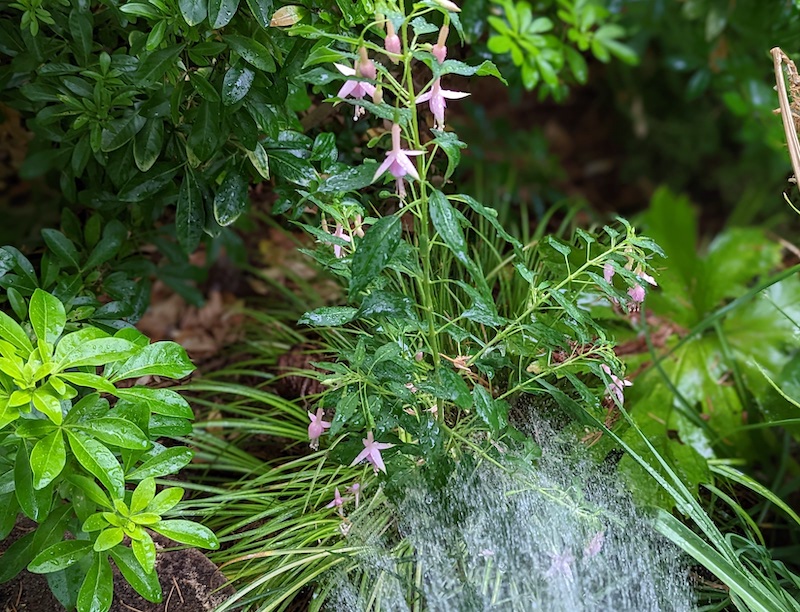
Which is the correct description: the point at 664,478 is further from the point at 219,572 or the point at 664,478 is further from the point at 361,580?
the point at 219,572

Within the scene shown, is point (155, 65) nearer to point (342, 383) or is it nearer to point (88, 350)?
point (88, 350)

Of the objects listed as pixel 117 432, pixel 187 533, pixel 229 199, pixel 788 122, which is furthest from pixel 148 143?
pixel 788 122

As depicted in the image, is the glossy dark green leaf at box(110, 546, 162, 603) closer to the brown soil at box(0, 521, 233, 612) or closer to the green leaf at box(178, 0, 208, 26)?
the brown soil at box(0, 521, 233, 612)

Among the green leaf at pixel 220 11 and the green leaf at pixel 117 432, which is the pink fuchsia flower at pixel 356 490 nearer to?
the green leaf at pixel 117 432

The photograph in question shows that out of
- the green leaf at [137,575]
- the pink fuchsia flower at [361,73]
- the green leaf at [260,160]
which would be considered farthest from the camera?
the green leaf at [260,160]

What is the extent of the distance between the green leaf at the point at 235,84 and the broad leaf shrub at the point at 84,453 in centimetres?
36

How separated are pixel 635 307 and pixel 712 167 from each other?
7.15 feet

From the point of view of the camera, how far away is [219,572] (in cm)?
103

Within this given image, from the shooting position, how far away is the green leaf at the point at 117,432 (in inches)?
31.9

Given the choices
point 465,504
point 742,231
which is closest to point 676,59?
point 742,231

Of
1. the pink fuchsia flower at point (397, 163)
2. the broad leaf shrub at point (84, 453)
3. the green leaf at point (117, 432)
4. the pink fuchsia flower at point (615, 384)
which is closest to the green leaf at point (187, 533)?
the broad leaf shrub at point (84, 453)

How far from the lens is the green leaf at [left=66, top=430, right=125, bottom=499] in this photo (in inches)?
31.4

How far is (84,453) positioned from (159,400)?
0.12 metres

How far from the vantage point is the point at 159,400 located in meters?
0.89
